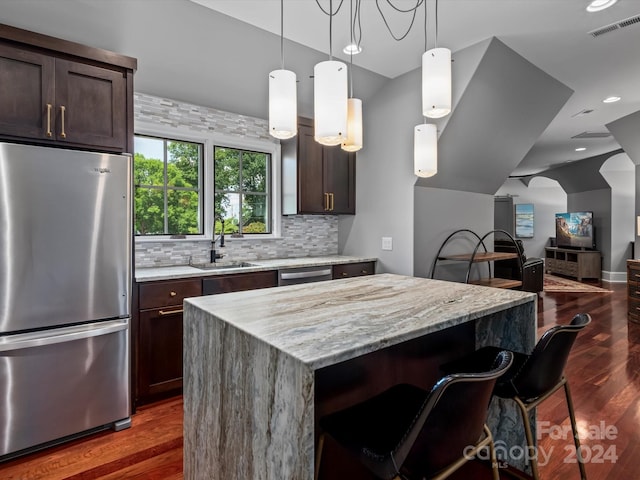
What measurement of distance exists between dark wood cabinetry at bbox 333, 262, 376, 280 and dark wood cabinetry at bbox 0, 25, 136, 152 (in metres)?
2.15

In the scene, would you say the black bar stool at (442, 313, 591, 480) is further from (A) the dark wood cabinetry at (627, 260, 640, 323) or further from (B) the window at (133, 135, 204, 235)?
(A) the dark wood cabinetry at (627, 260, 640, 323)

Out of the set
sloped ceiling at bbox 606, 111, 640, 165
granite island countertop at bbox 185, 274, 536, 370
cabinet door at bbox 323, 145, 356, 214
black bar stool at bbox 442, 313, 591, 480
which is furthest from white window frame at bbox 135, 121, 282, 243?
sloped ceiling at bbox 606, 111, 640, 165

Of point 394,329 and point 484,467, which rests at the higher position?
point 394,329

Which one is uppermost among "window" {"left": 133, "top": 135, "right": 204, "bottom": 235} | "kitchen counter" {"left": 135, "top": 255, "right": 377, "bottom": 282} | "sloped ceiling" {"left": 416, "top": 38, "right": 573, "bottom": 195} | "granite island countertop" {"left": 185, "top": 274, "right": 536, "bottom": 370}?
"sloped ceiling" {"left": 416, "top": 38, "right": 573, "bottom": 195}

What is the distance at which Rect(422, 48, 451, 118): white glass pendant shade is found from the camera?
5.40 ft

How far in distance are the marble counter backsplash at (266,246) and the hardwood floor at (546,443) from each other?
3.99ft

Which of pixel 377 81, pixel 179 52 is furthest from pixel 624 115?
pixel 179 52

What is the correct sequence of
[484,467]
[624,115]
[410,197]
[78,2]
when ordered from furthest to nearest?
[624,115] → [410,197] → [78,2] → [484,467]

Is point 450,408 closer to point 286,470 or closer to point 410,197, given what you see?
point 286,470

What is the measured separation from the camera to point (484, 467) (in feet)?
6.33

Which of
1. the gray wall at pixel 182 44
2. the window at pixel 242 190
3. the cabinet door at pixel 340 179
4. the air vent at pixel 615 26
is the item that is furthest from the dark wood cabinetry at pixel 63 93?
the air vent at pixel 615 26

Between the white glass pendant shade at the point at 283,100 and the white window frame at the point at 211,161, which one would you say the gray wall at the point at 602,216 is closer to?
the white window frame at the point at 211,161

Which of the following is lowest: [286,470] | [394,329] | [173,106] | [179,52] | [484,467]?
[484,467]

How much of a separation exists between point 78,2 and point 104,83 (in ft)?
1.50
